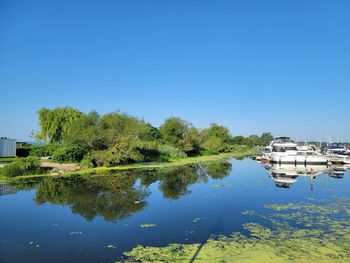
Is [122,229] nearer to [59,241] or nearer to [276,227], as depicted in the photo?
[59,241]

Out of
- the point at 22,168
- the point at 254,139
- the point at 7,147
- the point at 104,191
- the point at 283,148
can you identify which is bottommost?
the point at 104,191

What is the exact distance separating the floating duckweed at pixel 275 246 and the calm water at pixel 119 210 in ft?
2.38

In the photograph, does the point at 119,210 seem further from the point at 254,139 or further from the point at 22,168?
the point at 254,139

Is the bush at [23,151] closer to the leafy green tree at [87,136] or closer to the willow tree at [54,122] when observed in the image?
the leafy green tree at [87,136]

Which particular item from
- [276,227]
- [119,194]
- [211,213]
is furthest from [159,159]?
[276,227]

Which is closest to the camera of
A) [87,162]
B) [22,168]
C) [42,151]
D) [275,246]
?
[275,246]

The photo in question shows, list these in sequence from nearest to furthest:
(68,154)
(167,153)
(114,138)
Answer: (68,154), (114,138), (167,153)

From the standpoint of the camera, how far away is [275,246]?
9.44 m

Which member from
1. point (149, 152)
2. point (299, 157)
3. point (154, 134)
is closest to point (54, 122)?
point (154, 134)

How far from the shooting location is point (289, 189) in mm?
20828

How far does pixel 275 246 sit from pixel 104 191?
12.2 m

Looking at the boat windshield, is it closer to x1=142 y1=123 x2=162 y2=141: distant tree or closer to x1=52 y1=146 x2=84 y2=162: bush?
x1=142 y1=123 x2=162 y2=141: distant tree

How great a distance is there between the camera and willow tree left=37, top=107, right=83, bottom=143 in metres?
53.9

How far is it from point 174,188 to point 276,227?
10.6 m
